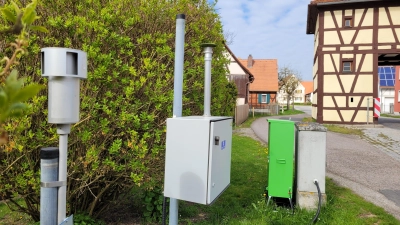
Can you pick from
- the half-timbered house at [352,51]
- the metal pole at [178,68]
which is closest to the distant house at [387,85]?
the half-timbered house at [352,51]

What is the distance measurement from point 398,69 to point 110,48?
43.9m

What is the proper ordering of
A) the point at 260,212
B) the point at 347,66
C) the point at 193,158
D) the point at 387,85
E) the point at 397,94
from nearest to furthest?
the point at 193,158 < the point at 260,212 < the point at 347,66 < the point at 397,94 < the point at 387,85

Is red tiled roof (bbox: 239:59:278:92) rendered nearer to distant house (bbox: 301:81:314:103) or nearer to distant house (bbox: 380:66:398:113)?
distant house (bbox: 380:66:398:113)

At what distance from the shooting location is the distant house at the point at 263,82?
37.8 meters

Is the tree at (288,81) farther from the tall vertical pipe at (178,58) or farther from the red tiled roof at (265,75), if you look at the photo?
the tall vertical pipe at (178,58)

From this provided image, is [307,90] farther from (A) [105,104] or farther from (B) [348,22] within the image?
(A) [105,104]

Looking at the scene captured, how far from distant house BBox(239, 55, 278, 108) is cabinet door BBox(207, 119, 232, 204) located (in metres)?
34.7

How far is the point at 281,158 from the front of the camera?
4.31m

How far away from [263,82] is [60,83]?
37.8 m


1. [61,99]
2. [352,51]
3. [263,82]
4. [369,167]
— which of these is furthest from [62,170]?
[263,82]

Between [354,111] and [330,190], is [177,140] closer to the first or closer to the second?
[330,190]

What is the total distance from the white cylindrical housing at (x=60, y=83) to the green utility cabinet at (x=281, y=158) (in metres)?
3.18

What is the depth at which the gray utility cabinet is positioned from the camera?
239 centimetres

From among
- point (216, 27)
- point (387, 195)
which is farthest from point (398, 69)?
point (216, 27)
